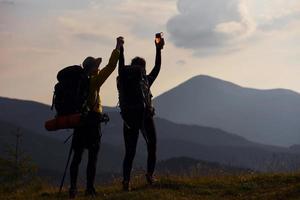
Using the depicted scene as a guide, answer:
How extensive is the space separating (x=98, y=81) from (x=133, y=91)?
0.75 m

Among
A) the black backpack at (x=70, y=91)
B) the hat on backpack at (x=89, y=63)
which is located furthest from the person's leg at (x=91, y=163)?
the hat on backpack at (x=89, y=63)

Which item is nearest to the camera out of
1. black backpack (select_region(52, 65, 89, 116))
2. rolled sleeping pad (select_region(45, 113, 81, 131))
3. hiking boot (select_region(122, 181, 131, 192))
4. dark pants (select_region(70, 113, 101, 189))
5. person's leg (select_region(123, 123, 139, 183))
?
rolled sleeping pad (select_region(45, 113, 81, 131))

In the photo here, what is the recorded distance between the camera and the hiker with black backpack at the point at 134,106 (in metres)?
10.7

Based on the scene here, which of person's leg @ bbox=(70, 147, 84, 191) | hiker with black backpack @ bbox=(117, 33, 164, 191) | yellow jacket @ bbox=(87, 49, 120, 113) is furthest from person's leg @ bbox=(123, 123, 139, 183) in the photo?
person's leg @ bbox=(70, 147, 84, 191)

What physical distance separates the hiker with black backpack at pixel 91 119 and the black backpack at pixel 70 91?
150mm

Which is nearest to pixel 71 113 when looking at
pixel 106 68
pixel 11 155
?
pixel 106 68

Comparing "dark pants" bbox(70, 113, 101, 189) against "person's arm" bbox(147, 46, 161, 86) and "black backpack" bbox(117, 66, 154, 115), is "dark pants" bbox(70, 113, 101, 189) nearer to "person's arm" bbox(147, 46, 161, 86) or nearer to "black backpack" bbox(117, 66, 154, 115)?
"black backpack" bbox(117, 66, 154, 115)

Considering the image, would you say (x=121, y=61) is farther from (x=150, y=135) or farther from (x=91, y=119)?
(x=150, y=135)

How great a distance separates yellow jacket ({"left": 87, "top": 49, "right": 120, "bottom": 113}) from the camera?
10.4 meters

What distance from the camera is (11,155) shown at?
57.1 metres

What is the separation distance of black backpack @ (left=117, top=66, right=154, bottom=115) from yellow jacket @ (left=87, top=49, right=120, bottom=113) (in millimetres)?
385

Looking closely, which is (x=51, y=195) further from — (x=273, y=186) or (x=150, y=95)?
(x=273, y=186)

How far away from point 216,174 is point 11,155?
46.9 m

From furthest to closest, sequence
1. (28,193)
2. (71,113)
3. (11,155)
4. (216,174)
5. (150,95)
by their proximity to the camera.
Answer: (11,155) → (216,174) → (28,193) → (150,95) → (71,113)
